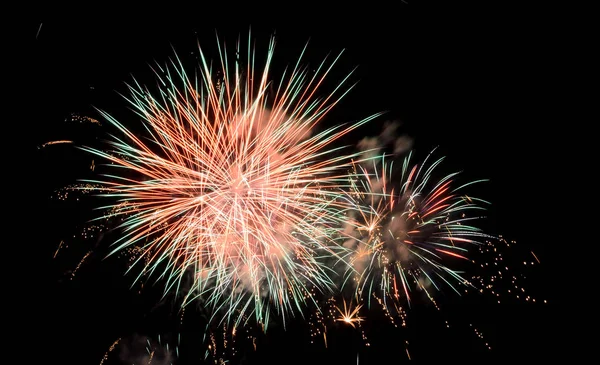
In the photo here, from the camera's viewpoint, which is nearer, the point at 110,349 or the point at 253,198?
the point at 253,198

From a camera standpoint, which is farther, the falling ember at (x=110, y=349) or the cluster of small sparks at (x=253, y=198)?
the falling ember at (x=110, y=349)

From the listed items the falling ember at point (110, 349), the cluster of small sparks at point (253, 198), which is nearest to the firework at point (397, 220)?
the cluster of small sparks at point (253, 198)

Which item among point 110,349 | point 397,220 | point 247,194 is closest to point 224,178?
point 247,194

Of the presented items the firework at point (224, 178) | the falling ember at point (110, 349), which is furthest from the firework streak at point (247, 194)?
the falling ember at point (110, 349)

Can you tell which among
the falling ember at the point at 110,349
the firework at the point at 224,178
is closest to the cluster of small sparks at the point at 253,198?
the firework at the point at 224,178

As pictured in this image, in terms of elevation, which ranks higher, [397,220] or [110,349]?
[397,220]

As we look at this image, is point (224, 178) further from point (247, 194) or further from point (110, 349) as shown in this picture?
point (110, 349)

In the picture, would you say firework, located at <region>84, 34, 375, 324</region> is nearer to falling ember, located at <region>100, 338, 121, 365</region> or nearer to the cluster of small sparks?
the cluster of small sparks

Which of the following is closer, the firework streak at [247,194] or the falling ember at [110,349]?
the firework streak at [247,194]

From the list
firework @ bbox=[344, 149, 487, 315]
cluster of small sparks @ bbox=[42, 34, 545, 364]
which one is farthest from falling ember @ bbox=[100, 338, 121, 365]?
firework @ bbox=[344, 149, 487, 315]

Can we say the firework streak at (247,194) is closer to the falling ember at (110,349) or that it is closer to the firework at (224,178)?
the firework at (224,178)

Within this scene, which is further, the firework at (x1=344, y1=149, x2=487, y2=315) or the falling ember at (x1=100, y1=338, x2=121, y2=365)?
the falling ember at (x1=100, y1=338, x2=121, y2=365)
